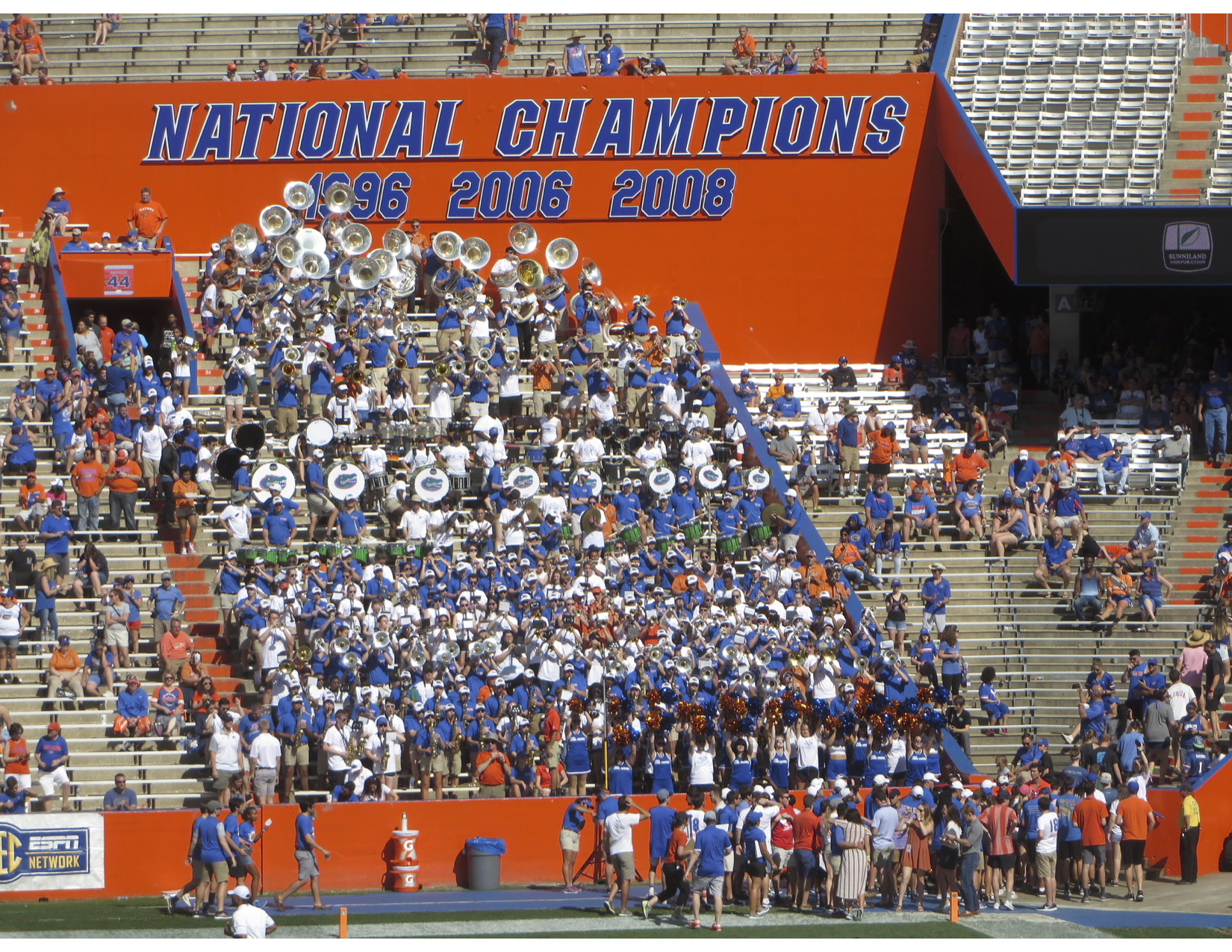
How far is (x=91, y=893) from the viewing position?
78.1 feet

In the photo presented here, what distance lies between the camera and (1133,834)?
2400 cm

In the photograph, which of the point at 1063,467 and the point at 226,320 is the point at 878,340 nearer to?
the point at 1063,467

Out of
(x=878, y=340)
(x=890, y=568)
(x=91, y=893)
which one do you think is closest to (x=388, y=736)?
(x=91, y=893)

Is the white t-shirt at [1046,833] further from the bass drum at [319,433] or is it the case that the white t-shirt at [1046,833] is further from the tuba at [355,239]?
the tuba at [355,239]

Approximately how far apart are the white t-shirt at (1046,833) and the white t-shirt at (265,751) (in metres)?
9.14

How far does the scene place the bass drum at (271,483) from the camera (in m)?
29.6

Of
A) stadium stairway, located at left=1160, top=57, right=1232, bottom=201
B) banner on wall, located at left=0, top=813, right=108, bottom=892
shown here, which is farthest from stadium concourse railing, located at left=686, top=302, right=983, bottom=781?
banner on wall, located at left=0, top=813, right=108, bottom=892

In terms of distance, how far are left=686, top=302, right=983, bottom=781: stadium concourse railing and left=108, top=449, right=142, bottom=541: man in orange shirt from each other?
Result: 365 inches

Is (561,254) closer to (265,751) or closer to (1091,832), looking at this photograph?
(265,751)

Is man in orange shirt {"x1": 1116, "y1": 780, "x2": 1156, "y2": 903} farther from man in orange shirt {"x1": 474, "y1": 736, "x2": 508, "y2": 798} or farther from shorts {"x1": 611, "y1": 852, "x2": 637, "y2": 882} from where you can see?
Result: man in orange shirt {"x1": 474, "y1": 736, "x2": 508, "y2": 798}

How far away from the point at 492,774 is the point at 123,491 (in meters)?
7.95

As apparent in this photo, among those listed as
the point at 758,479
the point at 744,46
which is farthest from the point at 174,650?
the point at 744,46

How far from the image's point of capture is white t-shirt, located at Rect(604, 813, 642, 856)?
22781 mm

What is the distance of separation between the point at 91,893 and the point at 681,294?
1670 cm
